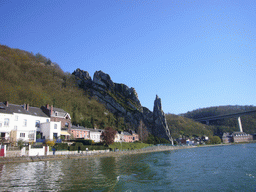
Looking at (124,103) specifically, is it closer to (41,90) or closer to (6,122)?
(41,90)

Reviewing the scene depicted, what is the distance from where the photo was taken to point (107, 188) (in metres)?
15.5

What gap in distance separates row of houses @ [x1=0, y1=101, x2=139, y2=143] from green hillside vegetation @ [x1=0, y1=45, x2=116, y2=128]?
13176 millimetres

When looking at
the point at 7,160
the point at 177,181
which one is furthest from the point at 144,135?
the point at 177,181

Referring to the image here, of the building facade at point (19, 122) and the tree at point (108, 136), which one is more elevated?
the building facade at point (19, 122)

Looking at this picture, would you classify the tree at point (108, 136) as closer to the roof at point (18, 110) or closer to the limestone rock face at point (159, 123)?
the roof at point (18, 110)

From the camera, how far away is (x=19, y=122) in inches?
1687

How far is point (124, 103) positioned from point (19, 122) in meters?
78.8

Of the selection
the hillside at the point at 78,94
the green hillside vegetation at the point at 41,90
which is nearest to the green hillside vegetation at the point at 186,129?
the hillside at the point at 78,94

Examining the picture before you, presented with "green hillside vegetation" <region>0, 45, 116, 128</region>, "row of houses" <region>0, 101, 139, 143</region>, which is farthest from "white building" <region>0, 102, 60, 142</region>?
"green hillside vegetation" <region>0, 45, 116, 128</region>

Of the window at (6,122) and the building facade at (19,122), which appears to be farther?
the window at (6,122)

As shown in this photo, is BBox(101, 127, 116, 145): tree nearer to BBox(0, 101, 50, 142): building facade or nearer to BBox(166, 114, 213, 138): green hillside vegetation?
BBox(0, 101, 50, 142): building facade

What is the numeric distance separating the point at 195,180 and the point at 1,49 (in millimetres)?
118718

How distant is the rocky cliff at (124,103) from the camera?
362 feet

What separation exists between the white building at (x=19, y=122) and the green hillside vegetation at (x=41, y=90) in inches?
589
